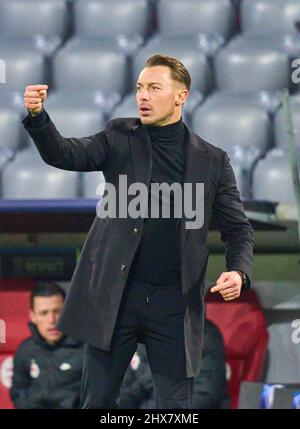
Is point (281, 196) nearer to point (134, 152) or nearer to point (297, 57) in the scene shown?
point (297, 57)

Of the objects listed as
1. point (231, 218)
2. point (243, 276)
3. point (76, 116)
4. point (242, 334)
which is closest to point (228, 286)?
point (243, 276)

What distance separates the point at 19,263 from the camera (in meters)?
3.28

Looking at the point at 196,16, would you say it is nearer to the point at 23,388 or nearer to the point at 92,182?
the point at 92,182

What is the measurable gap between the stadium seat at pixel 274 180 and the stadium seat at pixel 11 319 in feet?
2.55

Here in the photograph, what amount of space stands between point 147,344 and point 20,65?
6.24 feet

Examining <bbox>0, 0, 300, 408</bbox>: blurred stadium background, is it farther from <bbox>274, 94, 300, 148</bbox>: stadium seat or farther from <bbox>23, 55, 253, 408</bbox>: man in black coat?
<bbox>23, 55, 253, 408</bbox>: man in black coat

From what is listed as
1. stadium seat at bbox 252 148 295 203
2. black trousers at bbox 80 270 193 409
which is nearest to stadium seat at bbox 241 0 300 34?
stadium seat at bbox 252 148 295 203

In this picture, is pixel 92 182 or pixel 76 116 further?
pixel 76 116

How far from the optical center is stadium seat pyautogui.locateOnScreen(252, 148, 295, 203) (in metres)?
3.31

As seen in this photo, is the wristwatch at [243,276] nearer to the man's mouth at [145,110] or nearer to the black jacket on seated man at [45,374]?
the man's mouth at [145,110]

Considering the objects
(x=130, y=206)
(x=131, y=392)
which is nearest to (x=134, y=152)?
(x=130, y=206)

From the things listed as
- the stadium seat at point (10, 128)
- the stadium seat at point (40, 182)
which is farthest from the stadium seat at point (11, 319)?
the stadium seat at point (10, 128)

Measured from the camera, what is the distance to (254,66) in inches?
144
